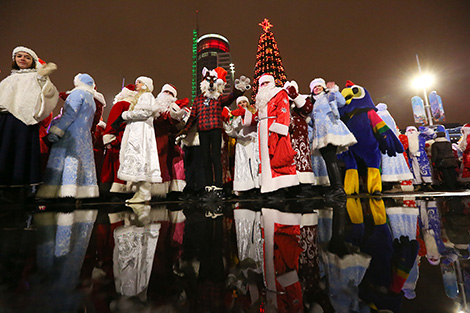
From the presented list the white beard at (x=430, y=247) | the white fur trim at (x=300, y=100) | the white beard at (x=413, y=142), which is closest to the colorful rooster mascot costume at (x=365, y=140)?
the white fur trim at (x=300, y=100)

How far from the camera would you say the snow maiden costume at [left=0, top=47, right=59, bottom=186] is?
6.82ft

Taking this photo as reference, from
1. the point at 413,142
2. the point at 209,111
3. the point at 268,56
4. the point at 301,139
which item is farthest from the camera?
the point at 268,56

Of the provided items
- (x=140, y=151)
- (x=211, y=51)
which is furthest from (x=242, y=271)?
(x=211, y=51)

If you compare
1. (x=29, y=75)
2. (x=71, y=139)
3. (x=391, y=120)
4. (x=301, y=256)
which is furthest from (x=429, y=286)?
(x=391, y=120)

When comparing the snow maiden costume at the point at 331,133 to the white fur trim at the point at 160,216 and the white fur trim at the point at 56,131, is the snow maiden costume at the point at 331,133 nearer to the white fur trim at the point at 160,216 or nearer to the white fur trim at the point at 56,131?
the white fur trim at the point at 160,216

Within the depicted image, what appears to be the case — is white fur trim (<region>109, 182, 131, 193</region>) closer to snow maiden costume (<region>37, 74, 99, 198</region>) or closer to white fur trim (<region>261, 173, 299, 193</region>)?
snow maiden costume (<region>37, 74, 99, 198</region>)

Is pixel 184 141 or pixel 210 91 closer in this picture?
pixel 210 91

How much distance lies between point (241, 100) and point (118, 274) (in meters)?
3.37

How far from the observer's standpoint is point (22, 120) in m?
2.16

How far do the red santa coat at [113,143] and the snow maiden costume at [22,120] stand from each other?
681 millimetres

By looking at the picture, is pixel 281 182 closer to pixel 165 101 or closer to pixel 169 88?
pixel 165 101

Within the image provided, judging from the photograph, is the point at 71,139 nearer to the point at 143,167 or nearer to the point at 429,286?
the point at 143,167

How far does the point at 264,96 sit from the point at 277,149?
686 mm

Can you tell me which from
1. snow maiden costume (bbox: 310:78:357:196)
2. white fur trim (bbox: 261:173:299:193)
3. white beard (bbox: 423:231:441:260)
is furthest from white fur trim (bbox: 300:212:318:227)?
snow maiden costume (bbox: 310:78:357:196)
